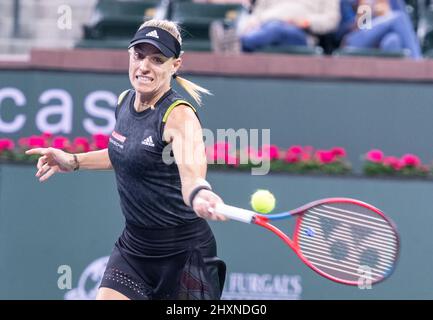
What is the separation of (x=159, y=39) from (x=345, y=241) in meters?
1.26

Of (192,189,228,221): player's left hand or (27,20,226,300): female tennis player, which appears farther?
(27,20,226,300): female tennis player

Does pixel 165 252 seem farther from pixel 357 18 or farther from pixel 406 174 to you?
pixel 357 18

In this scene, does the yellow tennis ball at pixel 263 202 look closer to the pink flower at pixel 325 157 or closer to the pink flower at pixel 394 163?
the pink flower at pixel 325 157

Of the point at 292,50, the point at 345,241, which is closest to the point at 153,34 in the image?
the point at 345,241

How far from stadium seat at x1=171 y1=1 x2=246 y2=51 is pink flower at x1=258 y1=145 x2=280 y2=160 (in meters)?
1.93

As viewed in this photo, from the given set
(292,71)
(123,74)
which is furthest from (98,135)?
(292,71)

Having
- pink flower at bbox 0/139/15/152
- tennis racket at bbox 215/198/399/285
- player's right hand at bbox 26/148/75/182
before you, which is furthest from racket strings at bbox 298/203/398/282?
pink flower at bbox 0/139/15/152

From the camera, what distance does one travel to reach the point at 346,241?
4988 mm

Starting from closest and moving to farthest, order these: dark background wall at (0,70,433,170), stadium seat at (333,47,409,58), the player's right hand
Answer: the player's right hand < dark background wall at (0,70,433,170) < stadium seat at (333,47,409,58)

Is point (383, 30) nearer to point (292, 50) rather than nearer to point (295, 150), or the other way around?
point (292, 50)

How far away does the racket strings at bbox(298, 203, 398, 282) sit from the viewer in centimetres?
483

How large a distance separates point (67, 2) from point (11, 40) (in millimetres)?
782

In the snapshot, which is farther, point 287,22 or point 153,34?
point 287,22

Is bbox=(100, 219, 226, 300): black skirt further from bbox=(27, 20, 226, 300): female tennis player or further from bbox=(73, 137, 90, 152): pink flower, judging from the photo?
bbox=(73, 137, 90, 152): pink flower
